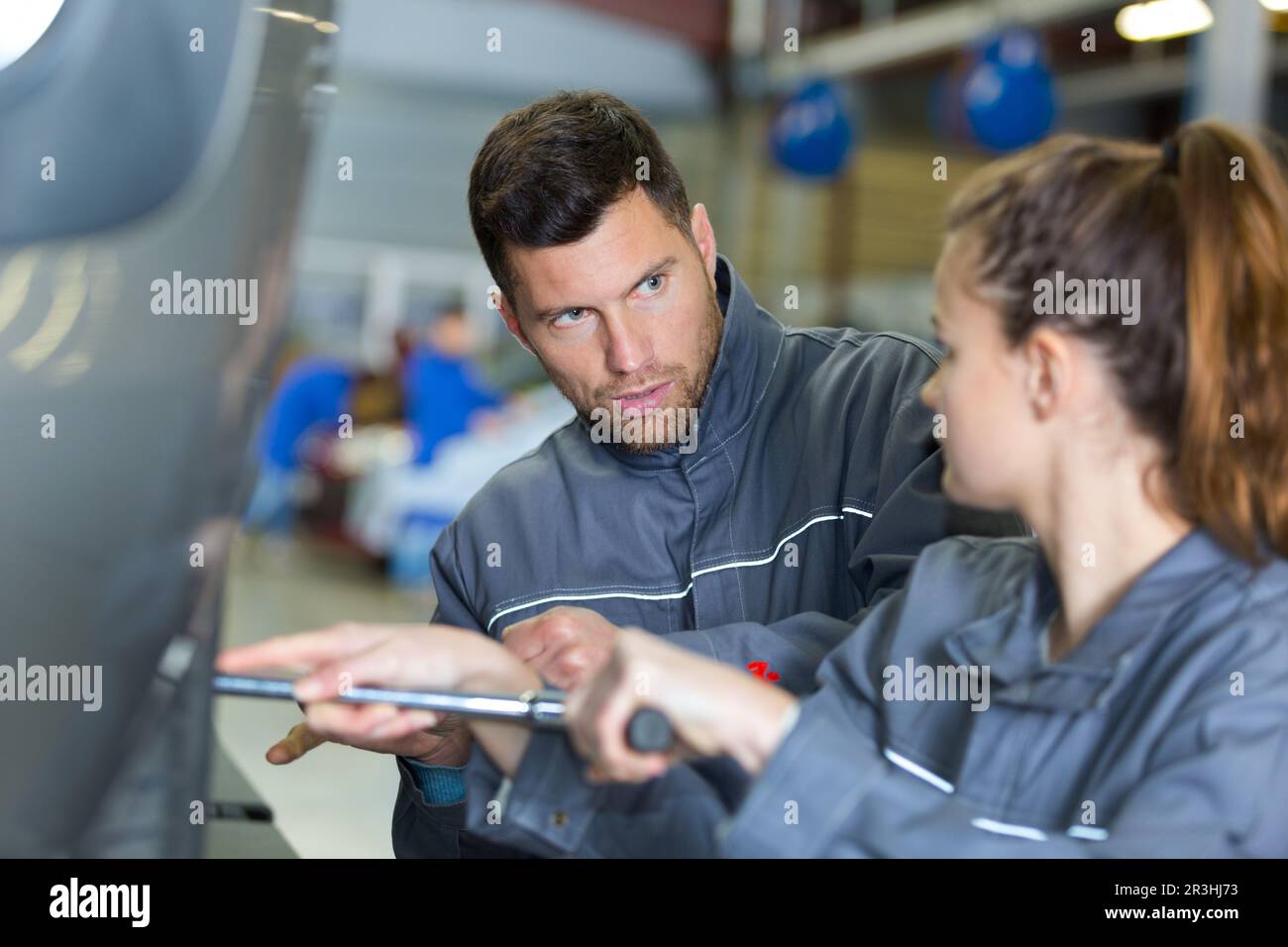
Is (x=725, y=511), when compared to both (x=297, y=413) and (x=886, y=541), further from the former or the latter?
(x=297, y=413)

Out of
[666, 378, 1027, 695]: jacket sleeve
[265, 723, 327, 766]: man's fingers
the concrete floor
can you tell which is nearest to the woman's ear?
[666, 378, 1027, 695]: jacket sleeve

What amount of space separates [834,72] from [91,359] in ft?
32.6

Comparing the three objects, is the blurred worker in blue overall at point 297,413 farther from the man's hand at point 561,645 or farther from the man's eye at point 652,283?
the man's hand at point 561,645

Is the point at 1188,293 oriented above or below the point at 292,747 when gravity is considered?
above

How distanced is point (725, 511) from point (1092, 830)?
0.74 metres

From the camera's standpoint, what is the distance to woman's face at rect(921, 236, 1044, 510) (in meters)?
0.98

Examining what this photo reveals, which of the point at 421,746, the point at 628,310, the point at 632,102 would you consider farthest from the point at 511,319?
the point at 632,102

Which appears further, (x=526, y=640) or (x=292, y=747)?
(x=292, y=747)

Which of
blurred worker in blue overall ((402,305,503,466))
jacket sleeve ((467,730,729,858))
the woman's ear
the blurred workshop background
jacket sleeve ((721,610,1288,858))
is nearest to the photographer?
jacket sleeve ((721,610,1288,858))

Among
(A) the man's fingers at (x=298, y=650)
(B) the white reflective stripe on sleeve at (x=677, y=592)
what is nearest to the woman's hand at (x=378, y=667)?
(A) the man's fingers at (x=298, y=650)

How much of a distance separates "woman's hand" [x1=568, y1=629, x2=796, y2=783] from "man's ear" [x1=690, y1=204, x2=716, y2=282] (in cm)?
90

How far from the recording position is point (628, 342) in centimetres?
158

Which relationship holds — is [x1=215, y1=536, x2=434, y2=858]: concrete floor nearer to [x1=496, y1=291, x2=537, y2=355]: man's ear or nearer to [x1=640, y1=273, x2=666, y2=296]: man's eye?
[x1=496, y1=291, x2=537, y2=355]: man's ear
